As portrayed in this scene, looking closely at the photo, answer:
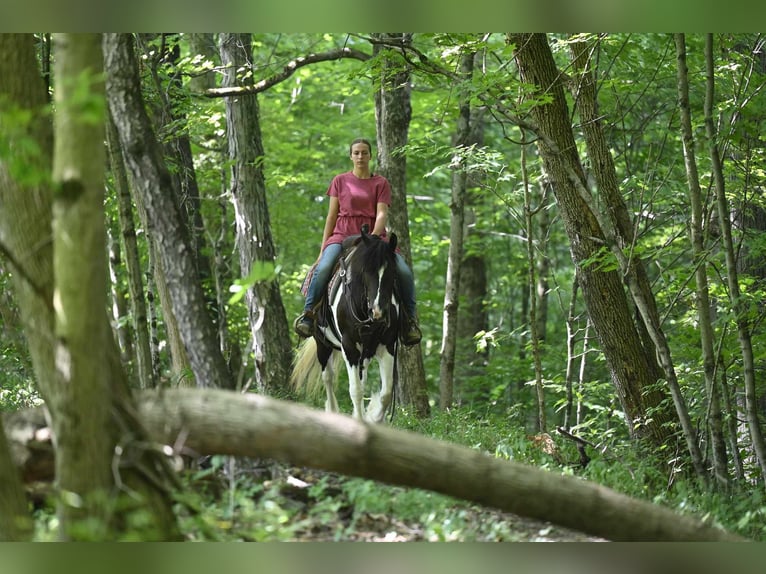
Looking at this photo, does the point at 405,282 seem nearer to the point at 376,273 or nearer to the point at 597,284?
the point at 376,273

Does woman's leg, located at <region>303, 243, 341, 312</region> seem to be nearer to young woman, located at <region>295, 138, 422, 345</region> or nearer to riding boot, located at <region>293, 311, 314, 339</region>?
young woman, located at <region>295, 138, 422, 345</region>

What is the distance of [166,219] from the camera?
6.32 meters

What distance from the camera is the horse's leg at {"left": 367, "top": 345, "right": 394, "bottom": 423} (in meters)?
8.73

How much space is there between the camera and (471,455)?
17.3 ft

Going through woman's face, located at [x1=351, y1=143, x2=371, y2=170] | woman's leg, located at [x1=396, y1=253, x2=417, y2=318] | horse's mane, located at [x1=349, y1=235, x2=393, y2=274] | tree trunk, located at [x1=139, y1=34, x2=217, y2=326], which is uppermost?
tree trunk, located at [x1=139, y1=34, x2=217, y2=326]

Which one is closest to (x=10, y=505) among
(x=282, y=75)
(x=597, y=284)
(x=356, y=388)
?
(x=356, y=388)

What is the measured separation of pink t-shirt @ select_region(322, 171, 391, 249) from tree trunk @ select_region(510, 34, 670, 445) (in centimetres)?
174

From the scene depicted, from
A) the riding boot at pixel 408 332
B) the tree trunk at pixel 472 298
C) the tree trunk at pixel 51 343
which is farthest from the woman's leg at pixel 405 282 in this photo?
the tree trunk at pixel 472 298

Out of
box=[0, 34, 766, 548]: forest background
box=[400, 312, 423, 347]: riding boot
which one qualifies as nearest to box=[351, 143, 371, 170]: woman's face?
box=[0, 34, 766, 548]: forest background

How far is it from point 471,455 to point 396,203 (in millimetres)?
7406

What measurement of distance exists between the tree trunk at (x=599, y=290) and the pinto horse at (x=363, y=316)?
2.17m

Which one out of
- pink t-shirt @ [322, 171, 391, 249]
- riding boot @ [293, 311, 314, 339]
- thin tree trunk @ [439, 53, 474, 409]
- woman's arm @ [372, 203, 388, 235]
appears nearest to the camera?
woman's arm @ [372, 203, 388, 235]

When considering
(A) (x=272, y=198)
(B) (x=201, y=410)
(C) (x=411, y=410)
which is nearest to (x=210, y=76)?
(A) (x=272, y=198)
